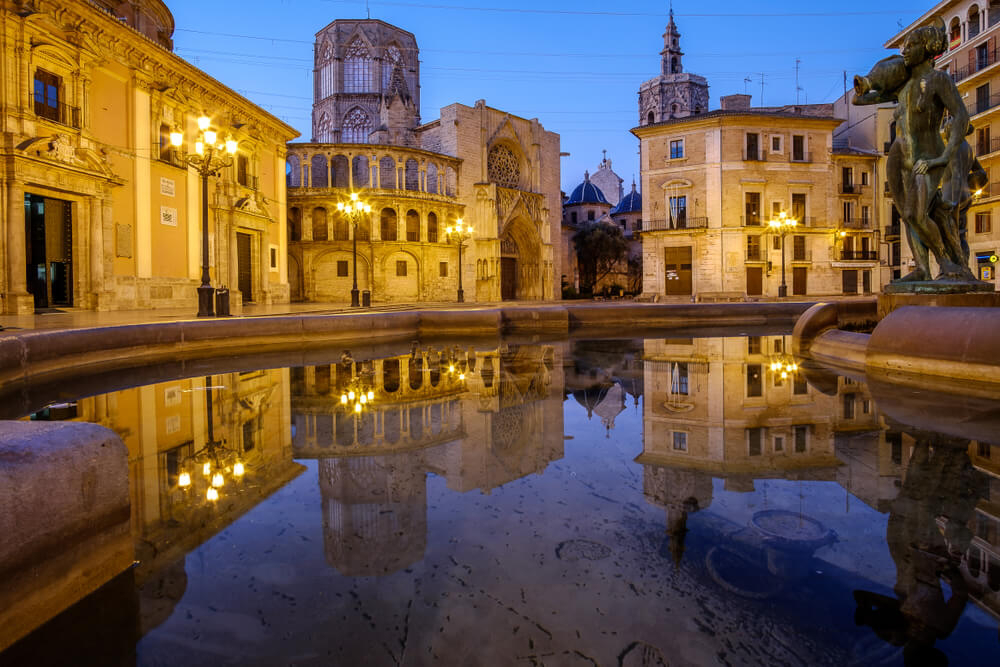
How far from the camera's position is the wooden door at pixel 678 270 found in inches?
1443

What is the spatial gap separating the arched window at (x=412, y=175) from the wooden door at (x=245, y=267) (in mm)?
13948

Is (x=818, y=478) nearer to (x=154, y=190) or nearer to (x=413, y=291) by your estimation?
(x=154, y=190)

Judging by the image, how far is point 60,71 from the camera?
1539 centimetres

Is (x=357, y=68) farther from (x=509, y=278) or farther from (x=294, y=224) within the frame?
(x=509, y=278)

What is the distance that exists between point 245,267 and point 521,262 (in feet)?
71.7

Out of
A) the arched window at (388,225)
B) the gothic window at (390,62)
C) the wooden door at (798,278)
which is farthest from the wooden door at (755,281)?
the gothic window at (390,62)

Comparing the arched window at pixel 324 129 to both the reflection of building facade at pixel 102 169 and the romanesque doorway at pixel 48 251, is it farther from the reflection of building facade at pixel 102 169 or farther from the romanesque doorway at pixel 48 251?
the romanesque doorway at pixel 48 251

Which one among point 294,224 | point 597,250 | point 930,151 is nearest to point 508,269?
point 597,250

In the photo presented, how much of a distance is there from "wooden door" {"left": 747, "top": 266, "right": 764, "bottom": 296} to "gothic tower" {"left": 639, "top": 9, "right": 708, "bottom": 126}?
112 feet

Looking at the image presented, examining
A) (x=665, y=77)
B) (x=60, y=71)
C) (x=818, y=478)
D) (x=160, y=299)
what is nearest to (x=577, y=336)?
(x=818, y=478)

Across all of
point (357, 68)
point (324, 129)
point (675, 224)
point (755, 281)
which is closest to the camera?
point (755, 281)

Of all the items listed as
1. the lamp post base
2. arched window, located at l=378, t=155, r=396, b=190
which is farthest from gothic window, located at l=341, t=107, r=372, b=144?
the lamp post base

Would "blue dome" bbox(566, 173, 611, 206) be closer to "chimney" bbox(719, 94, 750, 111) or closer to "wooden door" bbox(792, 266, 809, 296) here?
"chimney" bbox(719, 94, 750, 111)

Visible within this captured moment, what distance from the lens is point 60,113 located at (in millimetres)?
15484
